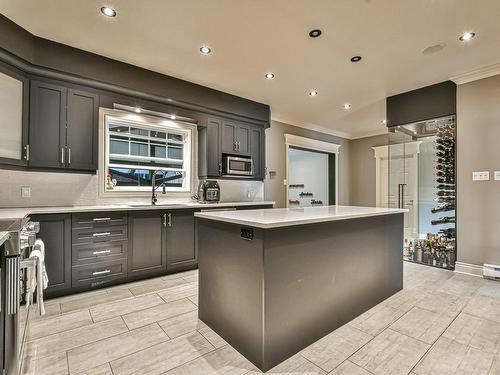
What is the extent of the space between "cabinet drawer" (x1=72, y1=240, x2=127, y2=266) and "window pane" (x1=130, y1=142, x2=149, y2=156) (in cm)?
141

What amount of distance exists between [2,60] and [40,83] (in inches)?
13.7

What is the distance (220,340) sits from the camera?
190 cm

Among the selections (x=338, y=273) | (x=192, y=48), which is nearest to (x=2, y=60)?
(x=192, y=48)

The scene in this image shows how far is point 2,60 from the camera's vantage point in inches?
96.2

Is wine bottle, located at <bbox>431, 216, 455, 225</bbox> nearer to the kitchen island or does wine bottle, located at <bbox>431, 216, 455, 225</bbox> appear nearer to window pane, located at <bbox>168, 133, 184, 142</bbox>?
the kitchen island

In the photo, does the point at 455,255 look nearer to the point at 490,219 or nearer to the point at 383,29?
the point at 490,219

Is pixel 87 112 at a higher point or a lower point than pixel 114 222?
higher

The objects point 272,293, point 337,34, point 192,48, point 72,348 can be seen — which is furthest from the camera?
point 192,48

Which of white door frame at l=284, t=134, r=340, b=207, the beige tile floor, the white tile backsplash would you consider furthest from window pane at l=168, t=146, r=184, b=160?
white door frame at l=284, t=134, r=340, b=207

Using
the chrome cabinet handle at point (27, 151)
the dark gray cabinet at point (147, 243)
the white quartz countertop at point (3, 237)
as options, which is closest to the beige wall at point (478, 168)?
the dark gray cabinet at point (147, 243)

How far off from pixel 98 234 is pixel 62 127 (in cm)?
127

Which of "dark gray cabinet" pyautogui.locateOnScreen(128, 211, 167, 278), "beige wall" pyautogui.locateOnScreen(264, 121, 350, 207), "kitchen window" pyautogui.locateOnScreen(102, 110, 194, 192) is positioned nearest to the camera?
"dark gray cabinet" pyautogui.locateOnScreen(128, 211, 167, 278)

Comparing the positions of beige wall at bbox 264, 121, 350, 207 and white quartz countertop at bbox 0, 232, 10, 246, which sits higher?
beige wall at bbox 264, 121, 350, 207

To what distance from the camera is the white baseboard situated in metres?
3.37
